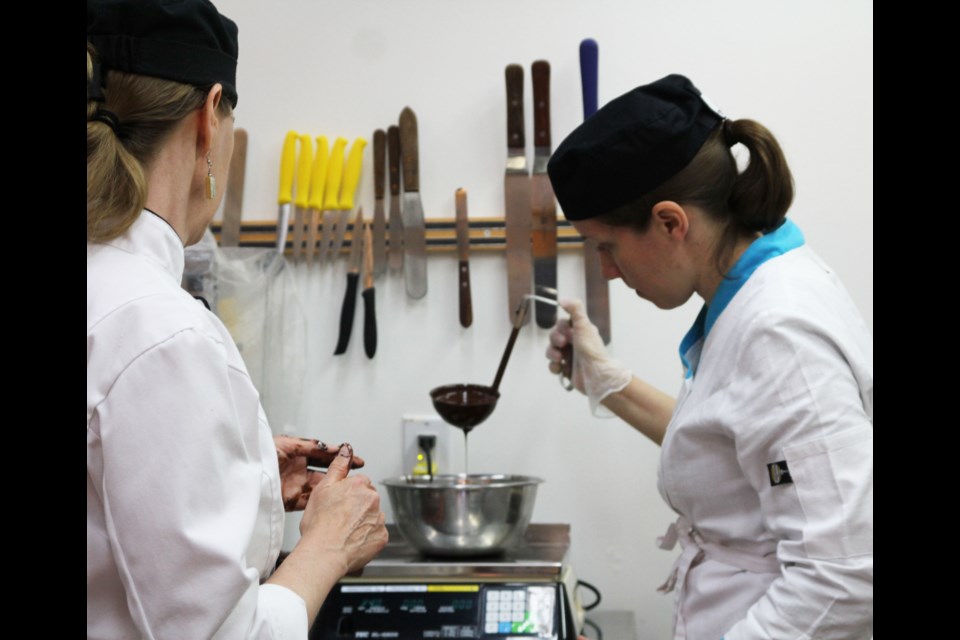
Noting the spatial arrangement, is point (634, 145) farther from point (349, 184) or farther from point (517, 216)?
point (349, 184)

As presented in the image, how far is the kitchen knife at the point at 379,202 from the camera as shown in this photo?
2568 millimetres

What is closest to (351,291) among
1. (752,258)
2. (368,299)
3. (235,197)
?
(368,299)

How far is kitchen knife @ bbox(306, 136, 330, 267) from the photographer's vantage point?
2.58 meters

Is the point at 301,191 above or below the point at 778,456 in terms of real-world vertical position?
above

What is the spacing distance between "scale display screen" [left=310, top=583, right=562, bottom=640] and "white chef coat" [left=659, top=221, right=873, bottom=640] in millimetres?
391

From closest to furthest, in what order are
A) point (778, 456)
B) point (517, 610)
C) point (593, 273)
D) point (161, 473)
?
point (161, 473), point (778, 456), point (517, 610), point (593, 273)

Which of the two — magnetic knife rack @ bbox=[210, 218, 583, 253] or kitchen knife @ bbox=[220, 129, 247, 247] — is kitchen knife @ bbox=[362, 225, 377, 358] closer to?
magnetic knife rack @ bbox=[210, 218, 583, 253]

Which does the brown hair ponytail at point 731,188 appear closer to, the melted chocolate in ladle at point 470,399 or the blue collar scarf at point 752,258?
the blue collar scarf at point 752,258

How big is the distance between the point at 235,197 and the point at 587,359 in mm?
1070

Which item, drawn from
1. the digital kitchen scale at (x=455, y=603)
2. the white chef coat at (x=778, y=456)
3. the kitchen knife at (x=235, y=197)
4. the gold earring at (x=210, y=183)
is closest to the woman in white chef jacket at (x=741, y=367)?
the white chef coat at (x=778, y=456)

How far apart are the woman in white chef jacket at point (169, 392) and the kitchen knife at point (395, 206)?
139 centimetres

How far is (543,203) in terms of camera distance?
2.52 meters

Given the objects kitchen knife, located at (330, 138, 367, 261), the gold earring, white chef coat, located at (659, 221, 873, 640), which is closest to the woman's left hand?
the gold earring
